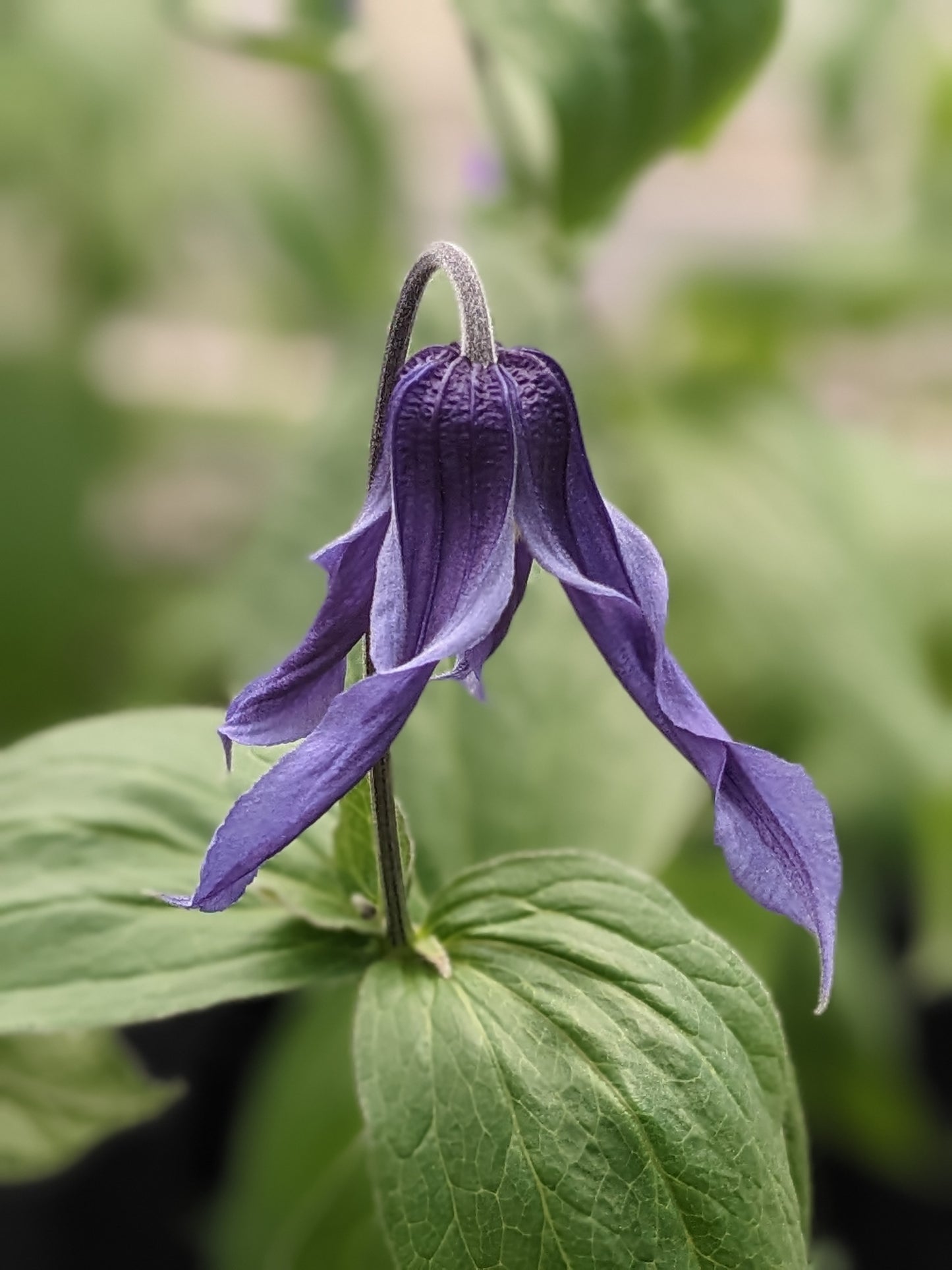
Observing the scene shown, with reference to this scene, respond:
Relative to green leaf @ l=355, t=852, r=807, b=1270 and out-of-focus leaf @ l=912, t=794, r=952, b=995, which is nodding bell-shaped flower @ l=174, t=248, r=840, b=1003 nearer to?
green leaf @ l=355, t=852, r=807, b=1270

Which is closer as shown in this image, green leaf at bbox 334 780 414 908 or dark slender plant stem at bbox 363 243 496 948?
dark slender plant stem at bbox 363 243 496 948

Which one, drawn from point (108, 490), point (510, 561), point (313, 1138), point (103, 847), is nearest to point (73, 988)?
point (103, 847)

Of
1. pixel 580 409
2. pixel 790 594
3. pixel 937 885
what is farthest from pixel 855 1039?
pixel 580 409

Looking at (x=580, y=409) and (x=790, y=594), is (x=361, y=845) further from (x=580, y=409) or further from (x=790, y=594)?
(x=790, y=594)

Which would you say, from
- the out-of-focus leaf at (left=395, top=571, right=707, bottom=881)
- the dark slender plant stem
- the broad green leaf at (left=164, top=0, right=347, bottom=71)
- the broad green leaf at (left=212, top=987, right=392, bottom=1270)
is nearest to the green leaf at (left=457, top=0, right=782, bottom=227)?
the broad green leaf at (left=164, top=0, right=347, bottom=71)

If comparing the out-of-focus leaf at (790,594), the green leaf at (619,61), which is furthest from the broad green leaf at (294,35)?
the out-of-focus leaf at (790,594)

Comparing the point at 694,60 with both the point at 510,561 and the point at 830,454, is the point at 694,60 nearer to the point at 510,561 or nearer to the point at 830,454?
the point at 830,454

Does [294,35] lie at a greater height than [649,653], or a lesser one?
greater
